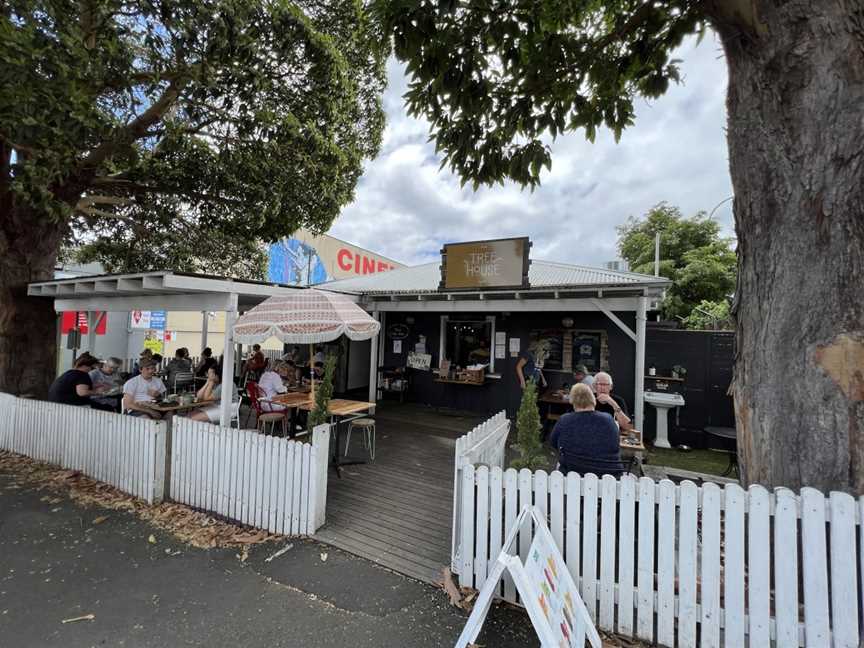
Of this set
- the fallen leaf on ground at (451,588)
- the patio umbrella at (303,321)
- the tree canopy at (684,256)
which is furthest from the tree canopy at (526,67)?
the tree canopy at (684,256)

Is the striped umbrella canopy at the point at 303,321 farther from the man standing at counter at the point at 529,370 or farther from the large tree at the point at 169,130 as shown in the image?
the man standing at counter at the point at 529,370

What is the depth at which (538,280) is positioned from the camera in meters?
7.80

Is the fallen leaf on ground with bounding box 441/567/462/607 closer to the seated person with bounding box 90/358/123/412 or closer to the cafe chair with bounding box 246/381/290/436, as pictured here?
the cafe chair with bounding box 246/381/290/436

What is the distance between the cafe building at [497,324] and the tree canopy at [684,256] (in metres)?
10.2

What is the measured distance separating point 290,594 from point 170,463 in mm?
2525

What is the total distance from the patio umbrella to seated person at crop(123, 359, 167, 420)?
211 centimetres

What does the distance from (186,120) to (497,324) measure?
7.58m

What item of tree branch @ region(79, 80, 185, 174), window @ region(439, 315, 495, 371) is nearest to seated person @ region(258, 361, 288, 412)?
tree branch @ region(79, 80, 185, 174)

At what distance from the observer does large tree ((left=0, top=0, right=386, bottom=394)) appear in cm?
438

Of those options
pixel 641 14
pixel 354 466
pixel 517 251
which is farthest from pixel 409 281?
pixel 641 14

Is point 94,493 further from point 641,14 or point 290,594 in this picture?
point 641,14

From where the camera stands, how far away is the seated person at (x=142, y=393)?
18.8ft

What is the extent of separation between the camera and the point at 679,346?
287 inches

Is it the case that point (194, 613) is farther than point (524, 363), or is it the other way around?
point (524, 363)
